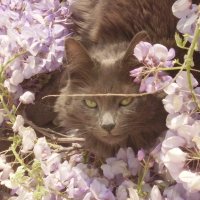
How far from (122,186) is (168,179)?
0.58 feet

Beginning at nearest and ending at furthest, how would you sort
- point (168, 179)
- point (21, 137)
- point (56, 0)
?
point (168, 179), point (21, 137), point (56, 0)

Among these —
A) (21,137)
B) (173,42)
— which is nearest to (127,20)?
(173,42)

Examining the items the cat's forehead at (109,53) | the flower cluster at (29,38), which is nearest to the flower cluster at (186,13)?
the cat's forehead at (109,53)

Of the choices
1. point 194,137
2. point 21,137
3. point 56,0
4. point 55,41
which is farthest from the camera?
point 56,0

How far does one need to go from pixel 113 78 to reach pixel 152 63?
9.6 inches

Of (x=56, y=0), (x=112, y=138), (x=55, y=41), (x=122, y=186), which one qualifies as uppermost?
(x=56, y=0)

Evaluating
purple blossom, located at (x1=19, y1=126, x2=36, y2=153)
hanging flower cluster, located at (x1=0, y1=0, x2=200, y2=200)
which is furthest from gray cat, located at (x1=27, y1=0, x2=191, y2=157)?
purple blossom, located at (x1=19, y1=126, x2=36, y2=153)

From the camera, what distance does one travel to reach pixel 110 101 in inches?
48.5

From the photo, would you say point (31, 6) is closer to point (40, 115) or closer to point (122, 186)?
point (40, 115)

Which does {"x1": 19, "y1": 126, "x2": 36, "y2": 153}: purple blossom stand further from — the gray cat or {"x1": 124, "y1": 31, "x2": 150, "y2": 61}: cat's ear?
{"x1": 124, "y1": 31, "x2": 150, "y2": 61}: cat's ear

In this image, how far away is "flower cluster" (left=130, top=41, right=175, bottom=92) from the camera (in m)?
1.04

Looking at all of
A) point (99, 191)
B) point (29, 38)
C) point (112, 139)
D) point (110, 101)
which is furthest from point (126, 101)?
point (29, 38)

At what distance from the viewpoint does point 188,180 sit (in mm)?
925

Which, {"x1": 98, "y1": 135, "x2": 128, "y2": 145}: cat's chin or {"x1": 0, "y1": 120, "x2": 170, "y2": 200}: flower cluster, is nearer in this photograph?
{"x1": 0, "y1": 120, "x2": 170, "y2": 200}: flower cluster
